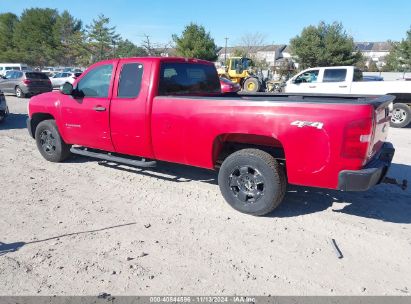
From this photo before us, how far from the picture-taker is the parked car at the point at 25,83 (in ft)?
63.1

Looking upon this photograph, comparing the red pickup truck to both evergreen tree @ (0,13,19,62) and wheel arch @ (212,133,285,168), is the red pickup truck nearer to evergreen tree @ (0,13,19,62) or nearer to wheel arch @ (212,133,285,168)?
wheel arch @ (212,133,285,168)

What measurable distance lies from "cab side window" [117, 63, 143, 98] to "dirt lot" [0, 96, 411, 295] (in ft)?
4.57

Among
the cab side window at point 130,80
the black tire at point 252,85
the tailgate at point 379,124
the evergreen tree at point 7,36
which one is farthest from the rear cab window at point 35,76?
the evergreen tree at point 7,36

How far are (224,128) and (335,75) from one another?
424 inches

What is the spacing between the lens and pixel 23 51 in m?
58.4

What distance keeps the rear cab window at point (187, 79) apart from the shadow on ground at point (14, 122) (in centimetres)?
703

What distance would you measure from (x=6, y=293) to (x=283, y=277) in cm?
231

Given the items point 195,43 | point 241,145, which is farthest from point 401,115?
point 195,43

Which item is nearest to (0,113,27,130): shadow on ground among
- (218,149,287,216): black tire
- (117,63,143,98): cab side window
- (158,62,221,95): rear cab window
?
(117,63,143,98): cab side window

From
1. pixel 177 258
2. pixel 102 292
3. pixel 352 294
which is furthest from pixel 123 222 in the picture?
pixel 352 294

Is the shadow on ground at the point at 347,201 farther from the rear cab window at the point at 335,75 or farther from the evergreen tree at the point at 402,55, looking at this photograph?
the evergreen tree at the point at 402,55

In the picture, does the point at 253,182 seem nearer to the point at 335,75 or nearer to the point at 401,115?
A: the point at 401,115

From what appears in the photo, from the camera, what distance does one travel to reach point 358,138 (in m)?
3.40

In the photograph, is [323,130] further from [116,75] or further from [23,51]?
[23,51]
